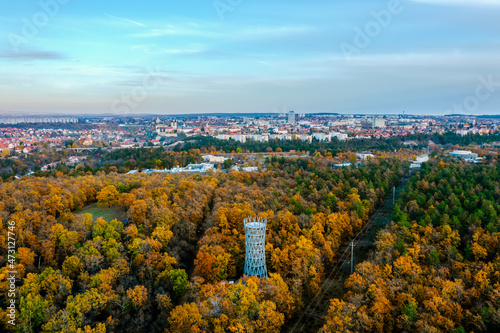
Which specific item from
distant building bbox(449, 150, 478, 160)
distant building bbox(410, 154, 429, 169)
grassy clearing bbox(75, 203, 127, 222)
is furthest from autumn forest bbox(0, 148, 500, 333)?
distant building bbox(449, 150, 478, 160)

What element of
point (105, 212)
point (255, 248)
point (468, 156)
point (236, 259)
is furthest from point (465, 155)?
point (105, 212)

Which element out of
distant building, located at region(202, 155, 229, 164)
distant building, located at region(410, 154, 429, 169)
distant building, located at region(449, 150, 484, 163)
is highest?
distant building, located at region(449, 150, 484, 163)

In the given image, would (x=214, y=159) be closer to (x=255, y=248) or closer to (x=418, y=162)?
(x=418, y=162)

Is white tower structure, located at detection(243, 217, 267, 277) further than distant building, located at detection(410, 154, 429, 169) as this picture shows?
No

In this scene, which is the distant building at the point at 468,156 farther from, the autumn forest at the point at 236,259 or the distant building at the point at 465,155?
the autumn forest at the point at 236,259

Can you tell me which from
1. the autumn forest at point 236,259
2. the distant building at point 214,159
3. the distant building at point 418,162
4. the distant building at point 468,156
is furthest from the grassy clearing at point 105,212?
the distant building at point 468,156

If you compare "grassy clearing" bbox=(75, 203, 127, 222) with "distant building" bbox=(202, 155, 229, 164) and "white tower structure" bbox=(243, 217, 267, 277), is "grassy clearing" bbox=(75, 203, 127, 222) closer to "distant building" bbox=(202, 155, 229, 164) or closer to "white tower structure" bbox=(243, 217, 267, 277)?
"white tower structure" bbox=(243, 217, 267, 277)

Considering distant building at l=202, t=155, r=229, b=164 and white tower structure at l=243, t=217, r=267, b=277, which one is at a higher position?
distant building at l=202, t=155, r=229, b=164
